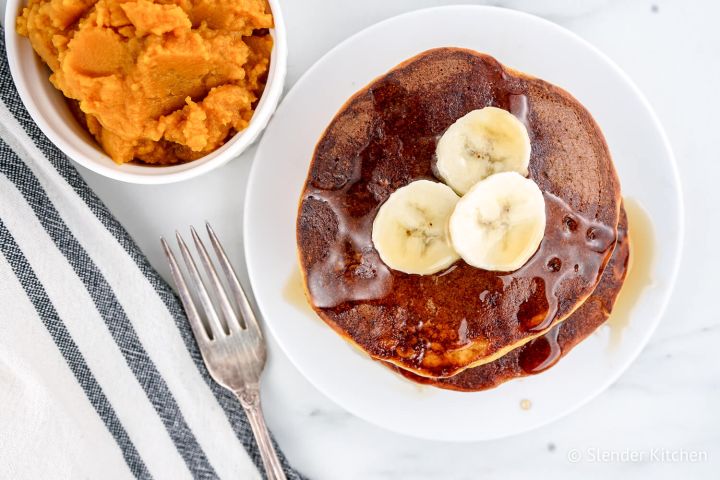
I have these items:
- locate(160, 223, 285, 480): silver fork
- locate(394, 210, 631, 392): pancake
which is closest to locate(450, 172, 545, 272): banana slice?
locate(394, 210, 631, 392): pancake

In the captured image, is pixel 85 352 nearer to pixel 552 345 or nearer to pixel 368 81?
pixel 368 81

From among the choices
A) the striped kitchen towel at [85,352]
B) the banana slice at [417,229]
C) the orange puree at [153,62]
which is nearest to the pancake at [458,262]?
the banana slice at [417,229]

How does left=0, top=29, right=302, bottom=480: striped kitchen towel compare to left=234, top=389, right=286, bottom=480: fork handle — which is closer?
left=0, top=29, right=302, bottom=480: striped kitchen towel

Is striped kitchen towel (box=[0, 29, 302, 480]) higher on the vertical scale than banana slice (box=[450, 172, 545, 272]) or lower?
lower

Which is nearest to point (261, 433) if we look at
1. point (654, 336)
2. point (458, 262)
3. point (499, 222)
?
point (458, 262)

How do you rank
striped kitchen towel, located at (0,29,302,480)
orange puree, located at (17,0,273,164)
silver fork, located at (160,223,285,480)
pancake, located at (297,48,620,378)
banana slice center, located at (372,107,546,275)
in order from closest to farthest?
1. orange puree, located at (17,0,273,164)
2. banana slice center, located at (372,107,546,275)
3. pancake, located at (297,48,620,378)
4. striped kitchen towel, located at (0,29,302,480)
5. silver fork, located at (160,223,285,480)

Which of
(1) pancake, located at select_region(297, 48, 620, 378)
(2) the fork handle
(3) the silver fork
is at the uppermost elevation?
(1) pancake, located at select_region(297, 48, 620, 378)

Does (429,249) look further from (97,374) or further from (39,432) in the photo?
(39,432)

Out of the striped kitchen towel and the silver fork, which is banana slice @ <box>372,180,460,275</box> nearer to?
the silver fork
